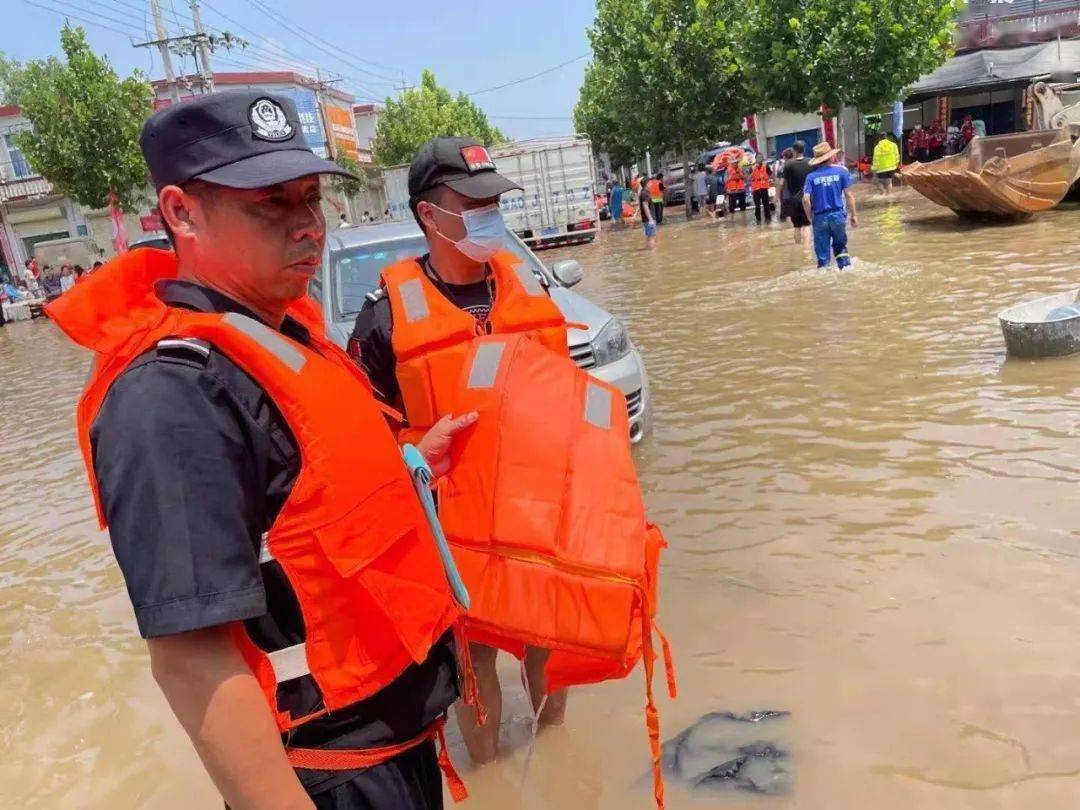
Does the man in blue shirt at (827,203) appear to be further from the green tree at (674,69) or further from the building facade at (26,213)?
the building facade at (26,213)

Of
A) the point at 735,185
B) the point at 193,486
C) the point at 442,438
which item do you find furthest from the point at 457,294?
the point at 735,185

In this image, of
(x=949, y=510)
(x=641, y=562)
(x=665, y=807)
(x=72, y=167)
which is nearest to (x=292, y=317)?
(x=641, y=562)

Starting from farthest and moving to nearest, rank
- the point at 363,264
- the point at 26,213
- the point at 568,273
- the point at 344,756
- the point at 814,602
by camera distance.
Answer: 1. the point at 26,213
2. the point at 363,264
3. the point at 568,273
4. the point at 814,602
5. the point at 344,756

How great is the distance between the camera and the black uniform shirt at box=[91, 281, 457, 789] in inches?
43.9

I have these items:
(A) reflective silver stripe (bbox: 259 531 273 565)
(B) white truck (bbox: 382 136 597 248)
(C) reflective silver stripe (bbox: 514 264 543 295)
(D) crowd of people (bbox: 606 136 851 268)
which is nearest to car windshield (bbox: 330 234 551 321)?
(C) reflective silver stripe (bbox: 514 264 543 295)

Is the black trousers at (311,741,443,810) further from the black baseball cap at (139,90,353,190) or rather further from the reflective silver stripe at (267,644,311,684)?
the black baseball cap at (139,90,353,190)

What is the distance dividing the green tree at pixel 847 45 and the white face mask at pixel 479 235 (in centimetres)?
1966

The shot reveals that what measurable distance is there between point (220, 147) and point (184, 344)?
339mm

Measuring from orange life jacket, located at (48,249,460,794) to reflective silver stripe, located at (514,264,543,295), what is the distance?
1192 mm

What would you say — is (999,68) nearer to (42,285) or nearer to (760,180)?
(760,180)

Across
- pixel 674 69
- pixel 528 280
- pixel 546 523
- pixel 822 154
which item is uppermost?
pixel 674 69

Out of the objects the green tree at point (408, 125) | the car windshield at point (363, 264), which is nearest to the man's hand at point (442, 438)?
the car windshield at point (363, 264)

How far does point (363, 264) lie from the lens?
6.03 meters

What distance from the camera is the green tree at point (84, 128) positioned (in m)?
25.8
